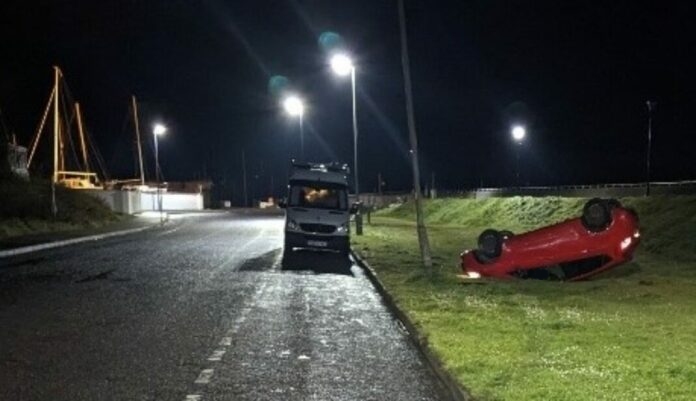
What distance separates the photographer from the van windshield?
2366 cm

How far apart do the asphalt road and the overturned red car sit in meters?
2.99

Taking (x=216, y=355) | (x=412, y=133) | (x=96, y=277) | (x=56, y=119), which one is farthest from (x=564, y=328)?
(x=56, y=119)

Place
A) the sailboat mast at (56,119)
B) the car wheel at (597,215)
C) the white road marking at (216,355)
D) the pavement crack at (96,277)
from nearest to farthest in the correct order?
the white road marking at (216,355)
the car wheel at (597,215)
the pavement crack at (96,277)
the sailboat mast at (56,119)

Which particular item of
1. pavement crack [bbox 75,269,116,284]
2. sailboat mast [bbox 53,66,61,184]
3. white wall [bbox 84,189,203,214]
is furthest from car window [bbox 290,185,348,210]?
sailboat mast [bbox 53,66,61,184]

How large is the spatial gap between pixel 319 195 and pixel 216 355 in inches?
587

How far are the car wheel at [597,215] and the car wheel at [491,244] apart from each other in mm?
1839

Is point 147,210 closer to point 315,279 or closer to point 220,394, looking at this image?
point 315,279

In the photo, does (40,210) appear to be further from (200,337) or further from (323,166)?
(200,337)

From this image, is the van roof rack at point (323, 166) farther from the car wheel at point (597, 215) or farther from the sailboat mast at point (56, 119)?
the sailboat mast at point (56, 119)

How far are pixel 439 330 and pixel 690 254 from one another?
14099mm

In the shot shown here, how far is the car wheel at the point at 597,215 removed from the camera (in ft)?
51.8

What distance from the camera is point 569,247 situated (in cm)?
1605

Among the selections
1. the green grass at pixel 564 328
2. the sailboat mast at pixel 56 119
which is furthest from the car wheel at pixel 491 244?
the sailboat mast at pixel 56 119

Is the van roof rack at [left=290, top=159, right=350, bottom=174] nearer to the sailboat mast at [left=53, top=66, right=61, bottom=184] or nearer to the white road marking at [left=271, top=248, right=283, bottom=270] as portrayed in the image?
the white road marking at [left=271, top=248, right=283, bottom=270]
